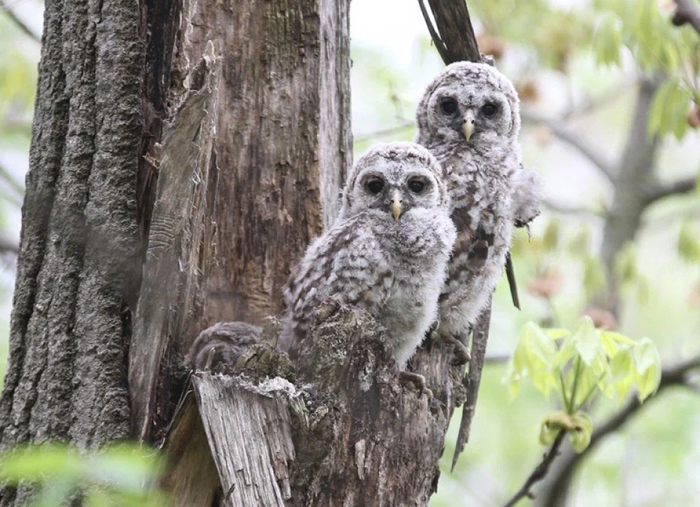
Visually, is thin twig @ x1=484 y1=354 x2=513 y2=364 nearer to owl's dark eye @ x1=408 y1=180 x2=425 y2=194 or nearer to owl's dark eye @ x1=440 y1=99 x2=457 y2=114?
owl's dark eye @ x1=440 y1=99 x2=457 y2=114

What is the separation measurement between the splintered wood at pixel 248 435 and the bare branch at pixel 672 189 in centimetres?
446

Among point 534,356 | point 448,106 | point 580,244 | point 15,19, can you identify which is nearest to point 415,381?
point 534,356

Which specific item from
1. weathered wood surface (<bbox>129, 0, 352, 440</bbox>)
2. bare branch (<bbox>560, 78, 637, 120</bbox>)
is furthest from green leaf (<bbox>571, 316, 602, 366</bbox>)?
bare branch (<bbox>560, 78, 637, 120</bbox>)

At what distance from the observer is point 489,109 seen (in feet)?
10.8

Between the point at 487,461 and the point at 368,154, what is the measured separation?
6.47 m

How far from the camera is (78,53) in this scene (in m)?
2.27

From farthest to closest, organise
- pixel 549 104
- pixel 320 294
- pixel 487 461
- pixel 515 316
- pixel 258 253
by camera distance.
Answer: pixel 549 104 → pixel 487 461 → pixel 515 316 → pixel 258 253 → pixel 320 294

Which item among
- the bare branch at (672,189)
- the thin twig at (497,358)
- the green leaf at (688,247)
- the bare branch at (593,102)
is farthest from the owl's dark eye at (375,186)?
the bare branch at (593,102)

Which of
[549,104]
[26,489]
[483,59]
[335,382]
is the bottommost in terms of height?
[26,489]

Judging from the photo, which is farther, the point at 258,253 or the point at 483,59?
the point at 483,59

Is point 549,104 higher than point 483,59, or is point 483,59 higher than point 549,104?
point 549,104

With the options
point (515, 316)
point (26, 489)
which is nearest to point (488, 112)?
point (26, 489)

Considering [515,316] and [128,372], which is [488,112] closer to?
[128,372]

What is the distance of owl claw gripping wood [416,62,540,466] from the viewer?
9.73 ft
